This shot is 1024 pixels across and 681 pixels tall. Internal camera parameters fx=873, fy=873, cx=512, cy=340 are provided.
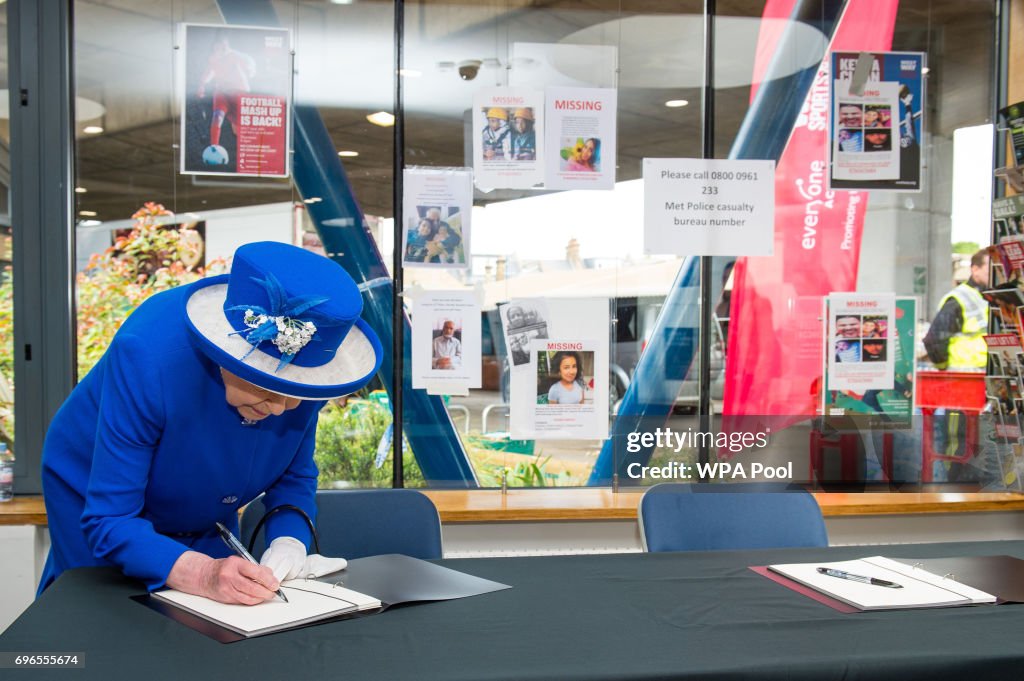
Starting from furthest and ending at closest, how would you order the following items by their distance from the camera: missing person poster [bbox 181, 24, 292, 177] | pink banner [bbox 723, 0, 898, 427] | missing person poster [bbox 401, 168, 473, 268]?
pink banner [bbox 723, 0, 898, 427] → missing person poster [bbox 401, 168, 473, 268] → missing person poster [bbox 181, 24, 292, 177]

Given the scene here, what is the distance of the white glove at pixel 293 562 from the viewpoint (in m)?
1.75

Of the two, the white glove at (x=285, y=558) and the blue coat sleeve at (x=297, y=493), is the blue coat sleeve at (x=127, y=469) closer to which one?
the white glove at (x=285, y=558)

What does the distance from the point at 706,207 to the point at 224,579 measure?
2819 mm

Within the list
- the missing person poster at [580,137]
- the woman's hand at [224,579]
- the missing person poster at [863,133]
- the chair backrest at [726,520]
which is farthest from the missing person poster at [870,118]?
the woman's hand at [224,579]

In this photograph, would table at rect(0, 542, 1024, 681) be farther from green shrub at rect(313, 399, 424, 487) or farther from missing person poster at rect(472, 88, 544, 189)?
missing person poster at rect(472, 88, 544, 189)

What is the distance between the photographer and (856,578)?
74.4 inches

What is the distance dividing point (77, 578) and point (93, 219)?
85.9 inches

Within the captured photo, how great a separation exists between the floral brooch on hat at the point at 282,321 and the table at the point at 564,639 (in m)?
0.50

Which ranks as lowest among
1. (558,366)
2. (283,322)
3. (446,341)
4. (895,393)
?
(895,393)

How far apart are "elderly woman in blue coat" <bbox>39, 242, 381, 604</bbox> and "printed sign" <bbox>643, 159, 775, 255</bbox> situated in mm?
2259

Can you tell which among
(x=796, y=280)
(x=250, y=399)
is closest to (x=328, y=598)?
(x=250, y=399)

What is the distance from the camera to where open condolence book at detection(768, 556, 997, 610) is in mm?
1730

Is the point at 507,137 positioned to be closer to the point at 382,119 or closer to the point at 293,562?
the point at 382,119

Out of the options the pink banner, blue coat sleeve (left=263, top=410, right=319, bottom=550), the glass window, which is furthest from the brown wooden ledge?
blue coat sleeve (left=263, top=410, right=319, bottom=550)
